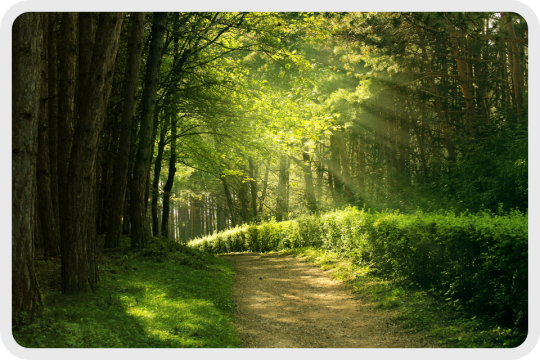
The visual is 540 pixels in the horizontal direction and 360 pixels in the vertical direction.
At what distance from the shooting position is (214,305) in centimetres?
718

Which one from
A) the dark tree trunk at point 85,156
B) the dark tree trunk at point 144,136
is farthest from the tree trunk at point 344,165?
the dark tree trunk at point 85,156

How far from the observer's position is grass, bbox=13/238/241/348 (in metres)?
4.65

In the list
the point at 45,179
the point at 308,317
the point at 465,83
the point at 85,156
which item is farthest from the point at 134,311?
the point at 465,83

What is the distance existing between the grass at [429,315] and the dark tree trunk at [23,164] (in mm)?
4948

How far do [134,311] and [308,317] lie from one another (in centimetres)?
284

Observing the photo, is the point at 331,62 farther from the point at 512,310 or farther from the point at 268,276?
the point at 512,310

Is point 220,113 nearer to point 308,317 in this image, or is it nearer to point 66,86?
point 66,86

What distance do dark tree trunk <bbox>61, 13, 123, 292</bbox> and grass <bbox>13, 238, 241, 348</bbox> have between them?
0.48 metres

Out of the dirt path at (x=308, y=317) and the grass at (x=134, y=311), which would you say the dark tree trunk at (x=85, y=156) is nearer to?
the grass at (x=134, y=311)

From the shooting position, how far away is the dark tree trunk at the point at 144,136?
1049 cm

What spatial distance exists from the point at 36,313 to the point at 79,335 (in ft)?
1.85

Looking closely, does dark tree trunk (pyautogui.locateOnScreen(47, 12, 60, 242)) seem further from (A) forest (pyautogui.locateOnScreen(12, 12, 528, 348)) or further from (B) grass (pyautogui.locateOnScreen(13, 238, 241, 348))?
(B) grass (pyautogui.locateOnScreen(13, 238, 241, 348))

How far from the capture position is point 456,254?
608 centimetres

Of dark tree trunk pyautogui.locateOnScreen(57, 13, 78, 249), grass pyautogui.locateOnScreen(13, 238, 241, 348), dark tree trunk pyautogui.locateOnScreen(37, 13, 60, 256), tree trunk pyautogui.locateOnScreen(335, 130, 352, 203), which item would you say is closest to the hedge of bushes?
grass pyautogui.locateOnScreen(13, 238, 241, 348)
